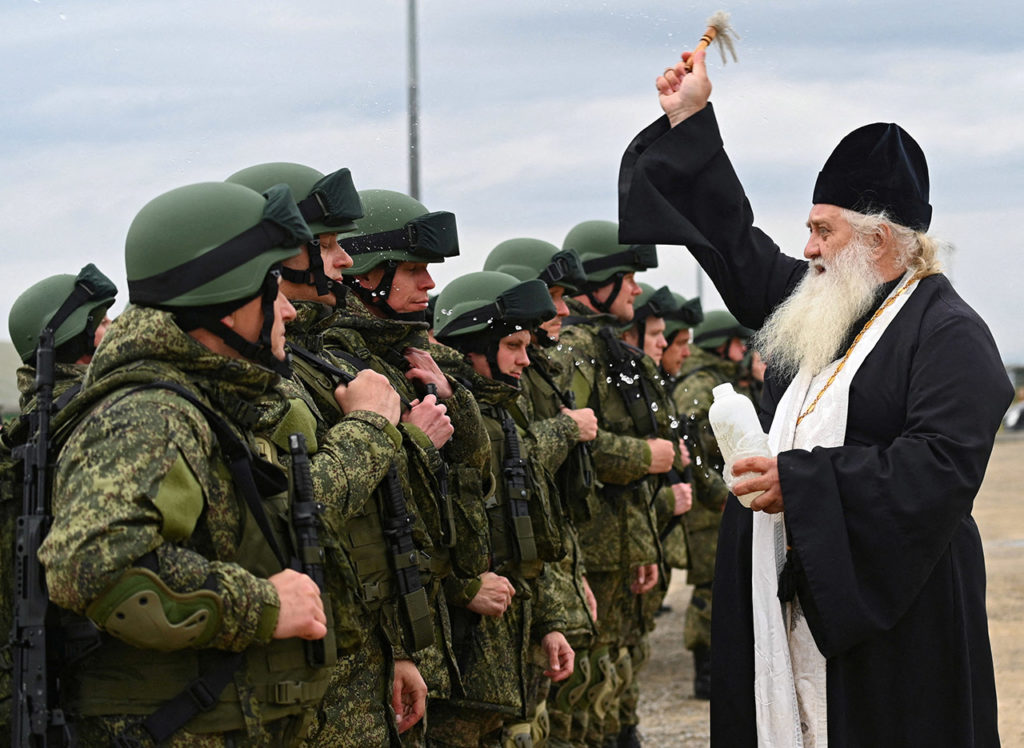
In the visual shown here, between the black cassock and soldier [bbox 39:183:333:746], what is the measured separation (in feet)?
5.53

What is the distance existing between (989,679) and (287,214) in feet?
8.71

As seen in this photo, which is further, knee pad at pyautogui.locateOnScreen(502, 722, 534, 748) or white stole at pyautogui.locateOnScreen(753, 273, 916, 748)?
knee pad at pyautogui.locateOnScreen(502, 722, 534, 748)

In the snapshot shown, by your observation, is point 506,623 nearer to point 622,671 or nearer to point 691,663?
point 622,671

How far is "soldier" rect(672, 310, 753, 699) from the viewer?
392 inches

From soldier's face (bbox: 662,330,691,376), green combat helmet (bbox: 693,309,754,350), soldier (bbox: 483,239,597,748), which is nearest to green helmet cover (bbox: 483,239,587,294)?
soldier (bbox: 483,239,597,748)

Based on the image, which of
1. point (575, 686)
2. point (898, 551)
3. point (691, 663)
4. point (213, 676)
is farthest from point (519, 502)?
point (691, 663)

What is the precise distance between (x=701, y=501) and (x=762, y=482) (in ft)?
19.7

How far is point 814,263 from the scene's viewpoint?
4824 mm

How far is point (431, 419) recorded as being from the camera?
452 cm

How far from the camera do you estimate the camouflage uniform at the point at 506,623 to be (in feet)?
17.4

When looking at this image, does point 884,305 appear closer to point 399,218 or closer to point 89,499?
point 399,218

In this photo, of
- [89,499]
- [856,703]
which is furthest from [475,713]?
[89,499]

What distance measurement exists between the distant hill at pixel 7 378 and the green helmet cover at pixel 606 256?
14.2 m

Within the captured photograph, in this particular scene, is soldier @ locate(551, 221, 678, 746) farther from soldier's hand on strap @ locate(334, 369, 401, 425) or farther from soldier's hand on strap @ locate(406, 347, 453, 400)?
soldier's hand on strap @ locate(334, 369, 401, 425)
